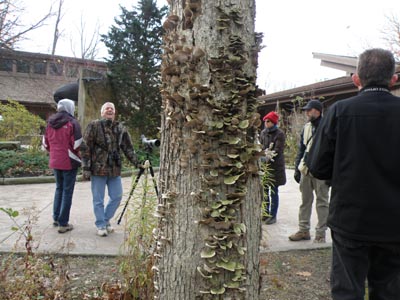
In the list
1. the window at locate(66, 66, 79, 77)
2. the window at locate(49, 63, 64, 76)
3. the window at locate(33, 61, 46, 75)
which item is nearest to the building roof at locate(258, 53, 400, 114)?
the window at locate(66, 66, 79, 77)

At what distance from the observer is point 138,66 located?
14547 millimetres

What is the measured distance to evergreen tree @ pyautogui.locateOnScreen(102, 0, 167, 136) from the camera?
14.4 meters

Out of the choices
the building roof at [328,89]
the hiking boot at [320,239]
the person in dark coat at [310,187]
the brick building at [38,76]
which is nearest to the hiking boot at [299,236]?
the person in dark coat at [310,187]

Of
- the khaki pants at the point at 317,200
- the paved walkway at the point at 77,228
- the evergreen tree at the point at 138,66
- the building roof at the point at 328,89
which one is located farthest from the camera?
the evergreen tree at the point at 138,66

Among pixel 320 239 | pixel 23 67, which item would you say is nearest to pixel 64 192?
pixel 320 239

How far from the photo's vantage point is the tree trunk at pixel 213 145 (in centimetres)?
191

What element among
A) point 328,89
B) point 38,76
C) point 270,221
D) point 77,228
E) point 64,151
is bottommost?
point 77,228

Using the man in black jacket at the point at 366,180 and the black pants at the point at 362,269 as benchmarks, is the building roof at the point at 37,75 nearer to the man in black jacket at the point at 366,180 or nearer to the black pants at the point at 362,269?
the man in black jacket at the point at 366,180

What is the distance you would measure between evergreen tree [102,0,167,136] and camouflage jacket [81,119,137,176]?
9307mm

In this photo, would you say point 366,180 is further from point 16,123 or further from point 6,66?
point 6,66

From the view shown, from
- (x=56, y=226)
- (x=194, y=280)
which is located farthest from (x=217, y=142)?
(x=56, y=226)

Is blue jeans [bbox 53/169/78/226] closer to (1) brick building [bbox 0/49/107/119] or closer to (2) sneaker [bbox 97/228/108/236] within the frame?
(2) sneaker [bbox 97/228/108/236]

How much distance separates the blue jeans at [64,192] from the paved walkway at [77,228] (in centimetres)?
27

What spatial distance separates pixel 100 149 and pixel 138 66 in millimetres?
10378
